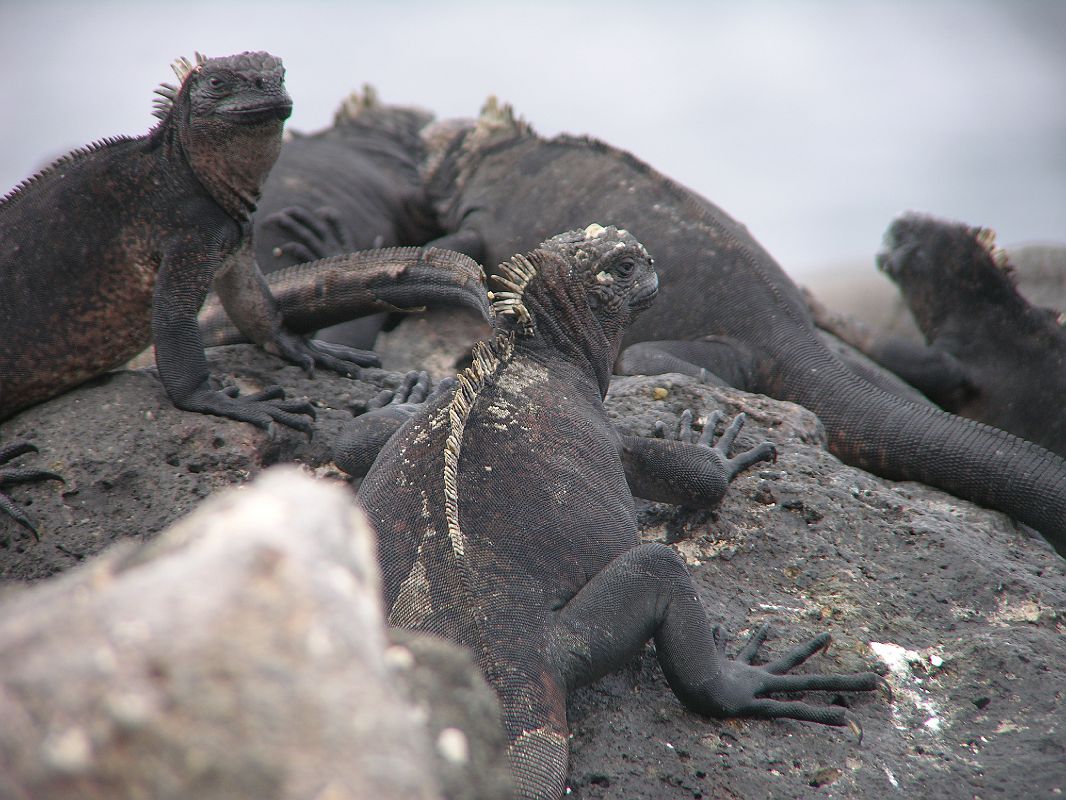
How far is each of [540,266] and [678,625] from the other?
3.82 feet

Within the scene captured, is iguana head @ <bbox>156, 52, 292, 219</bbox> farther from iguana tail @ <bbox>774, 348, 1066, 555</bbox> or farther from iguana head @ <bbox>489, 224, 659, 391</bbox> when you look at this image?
iguana tail @ <bbox>774, 348, 1066, 555</bbox>

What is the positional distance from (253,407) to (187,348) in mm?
289

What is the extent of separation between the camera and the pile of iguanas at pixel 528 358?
7.58 feet

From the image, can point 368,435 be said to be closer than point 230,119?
Yes

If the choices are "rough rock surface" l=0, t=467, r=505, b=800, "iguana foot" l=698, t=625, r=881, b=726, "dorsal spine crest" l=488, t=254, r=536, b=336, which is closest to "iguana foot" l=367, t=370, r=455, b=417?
"dorsal spine crest" l=488, t=254, r=536, b=336

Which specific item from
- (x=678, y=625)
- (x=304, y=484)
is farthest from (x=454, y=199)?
(x=304, y=484)

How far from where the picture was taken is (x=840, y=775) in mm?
2242

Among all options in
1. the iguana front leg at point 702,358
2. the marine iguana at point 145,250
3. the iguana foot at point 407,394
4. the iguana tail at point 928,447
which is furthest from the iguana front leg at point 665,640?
the iguana front leg at point 702,358

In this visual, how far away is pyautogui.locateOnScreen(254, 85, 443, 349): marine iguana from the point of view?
18.1ft

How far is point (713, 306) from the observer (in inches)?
193

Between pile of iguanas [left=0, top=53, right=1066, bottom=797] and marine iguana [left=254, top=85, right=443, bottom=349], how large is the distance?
0.12 feet

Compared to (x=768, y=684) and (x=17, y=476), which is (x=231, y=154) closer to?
(x=17, y=476)

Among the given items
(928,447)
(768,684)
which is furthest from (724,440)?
(928,447)

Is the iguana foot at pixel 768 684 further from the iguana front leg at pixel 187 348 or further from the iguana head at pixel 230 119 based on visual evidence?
the iguana head at pixel 230 119
